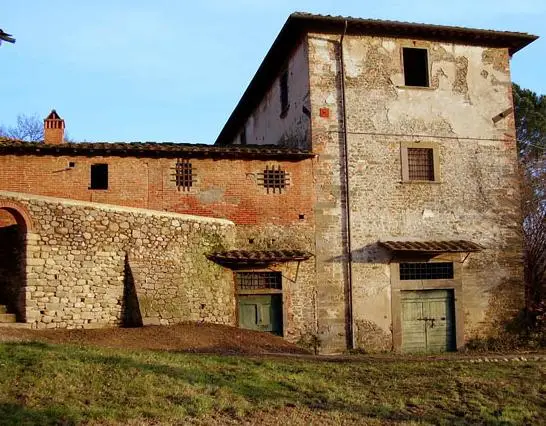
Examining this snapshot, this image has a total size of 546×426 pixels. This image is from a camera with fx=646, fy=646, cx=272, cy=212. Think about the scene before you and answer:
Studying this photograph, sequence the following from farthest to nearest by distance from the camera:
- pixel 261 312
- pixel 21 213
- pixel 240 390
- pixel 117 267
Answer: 1. pixel 261 312
2. pixel 117 267
3. pixel 21 213
4. pixel 240 390

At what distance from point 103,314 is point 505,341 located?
10.8 metres

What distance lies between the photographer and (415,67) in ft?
63.0

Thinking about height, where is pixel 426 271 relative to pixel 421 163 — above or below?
below

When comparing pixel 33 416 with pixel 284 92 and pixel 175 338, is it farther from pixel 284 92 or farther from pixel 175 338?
pixel 284 92

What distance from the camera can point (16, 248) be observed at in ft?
47.9

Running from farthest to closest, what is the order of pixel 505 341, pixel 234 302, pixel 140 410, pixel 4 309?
pixel 505 341 → pixel 234 302 → pixel 4 309 → pixel 140 410

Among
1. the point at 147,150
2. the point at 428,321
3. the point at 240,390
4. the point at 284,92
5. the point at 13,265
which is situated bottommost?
the point at 240,390

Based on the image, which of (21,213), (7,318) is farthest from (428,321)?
(21,213)

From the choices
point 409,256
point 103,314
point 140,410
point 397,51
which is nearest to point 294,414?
point 140,410

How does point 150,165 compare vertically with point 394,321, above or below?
above

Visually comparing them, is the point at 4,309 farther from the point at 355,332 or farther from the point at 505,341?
the point at 505,341

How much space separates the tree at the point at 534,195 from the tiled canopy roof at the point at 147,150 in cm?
807

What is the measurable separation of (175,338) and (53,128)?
26.1ft

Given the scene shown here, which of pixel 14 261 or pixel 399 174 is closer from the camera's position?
pixel 14 261
